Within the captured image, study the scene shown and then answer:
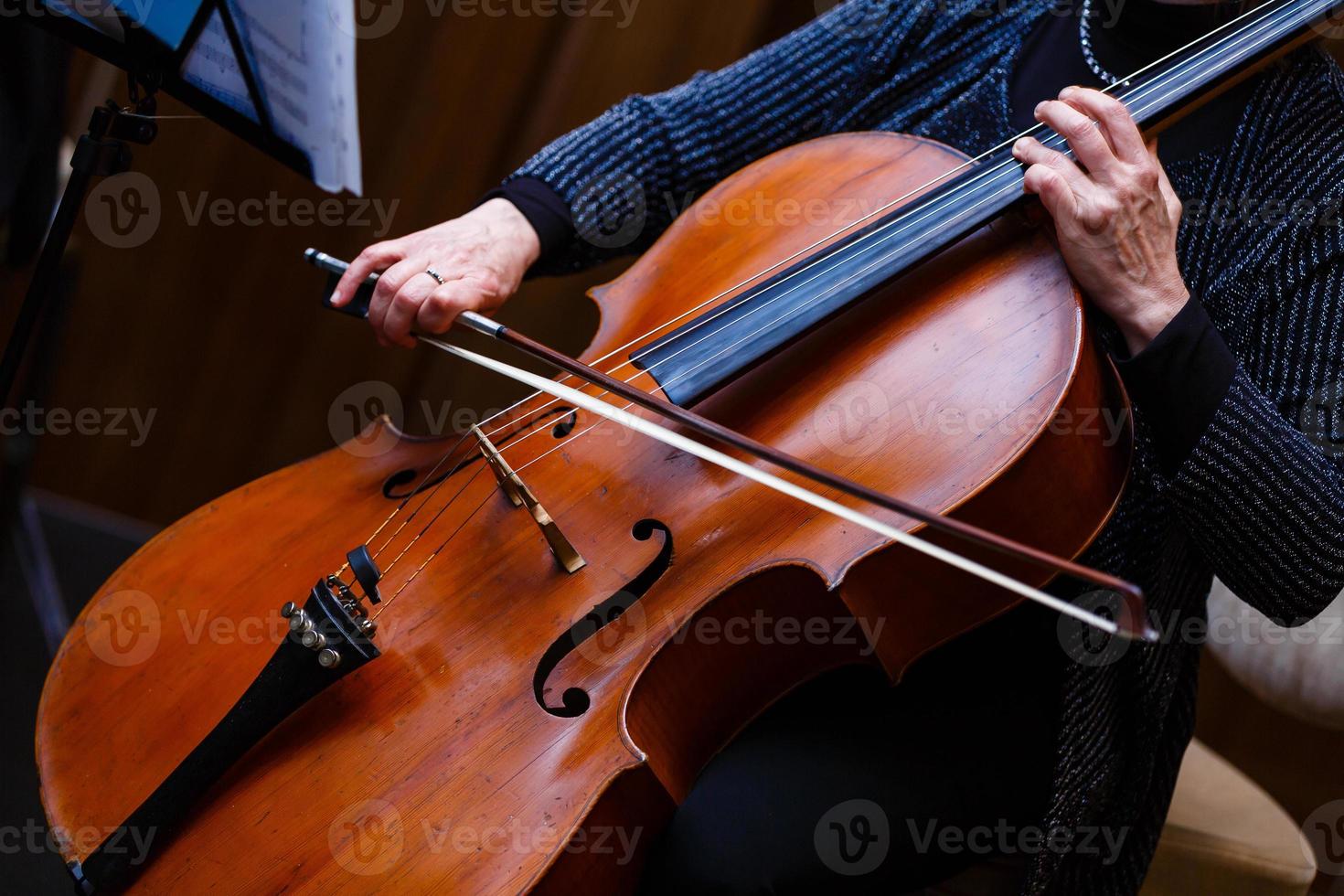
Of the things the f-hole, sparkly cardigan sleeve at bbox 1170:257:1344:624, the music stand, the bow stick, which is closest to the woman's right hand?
the bow stick

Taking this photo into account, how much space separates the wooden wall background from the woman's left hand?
2.87 ft

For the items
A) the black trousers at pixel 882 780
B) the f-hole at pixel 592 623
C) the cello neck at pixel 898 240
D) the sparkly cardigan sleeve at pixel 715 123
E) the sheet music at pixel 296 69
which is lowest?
the black trousers at pixel 882 780

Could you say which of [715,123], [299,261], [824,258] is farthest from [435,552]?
[299,261]

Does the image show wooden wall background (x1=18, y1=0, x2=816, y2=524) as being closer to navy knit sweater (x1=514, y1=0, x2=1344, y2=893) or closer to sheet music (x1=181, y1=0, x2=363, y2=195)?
navy knit sweater (x1=514, y1=0, x2=1344, y2=893)

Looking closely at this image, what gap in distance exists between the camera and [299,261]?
1.71 meters

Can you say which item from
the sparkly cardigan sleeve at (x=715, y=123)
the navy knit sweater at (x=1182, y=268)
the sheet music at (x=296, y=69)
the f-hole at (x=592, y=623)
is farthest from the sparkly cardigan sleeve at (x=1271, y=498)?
the sheet music at (x=296, y=69)

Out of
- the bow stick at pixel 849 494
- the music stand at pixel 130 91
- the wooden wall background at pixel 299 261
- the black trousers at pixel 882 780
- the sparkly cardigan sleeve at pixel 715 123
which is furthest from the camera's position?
the wooden wall background at pixel 299 261

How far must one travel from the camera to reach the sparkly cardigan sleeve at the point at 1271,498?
32.7 inches

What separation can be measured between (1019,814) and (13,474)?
1389 mm

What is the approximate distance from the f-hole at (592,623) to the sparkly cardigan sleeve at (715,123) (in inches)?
17.3

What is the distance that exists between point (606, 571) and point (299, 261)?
1.16m

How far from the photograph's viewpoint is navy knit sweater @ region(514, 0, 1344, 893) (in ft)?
2.77

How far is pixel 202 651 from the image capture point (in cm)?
77

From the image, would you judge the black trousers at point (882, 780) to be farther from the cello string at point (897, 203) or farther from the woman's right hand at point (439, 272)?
the woman's right hand at point (439, 272)
